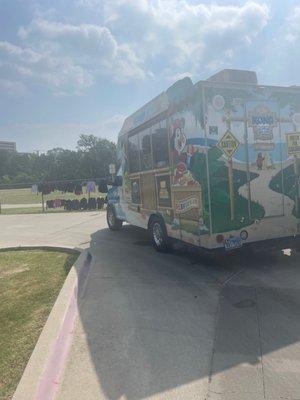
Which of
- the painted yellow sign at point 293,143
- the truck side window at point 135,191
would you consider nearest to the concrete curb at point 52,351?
the truck side window at point 135,191

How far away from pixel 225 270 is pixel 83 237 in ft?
19.4

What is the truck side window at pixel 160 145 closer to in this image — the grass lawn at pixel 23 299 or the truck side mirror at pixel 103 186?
the grass lawn at pixel 23 299

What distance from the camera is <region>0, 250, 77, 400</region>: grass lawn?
13.4 feet

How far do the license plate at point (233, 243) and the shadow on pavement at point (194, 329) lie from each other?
19.1 inches

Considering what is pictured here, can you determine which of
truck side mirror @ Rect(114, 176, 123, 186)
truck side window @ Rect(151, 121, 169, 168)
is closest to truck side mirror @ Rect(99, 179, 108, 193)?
truck side mirror @ Rect(114, 176, 123, 186)

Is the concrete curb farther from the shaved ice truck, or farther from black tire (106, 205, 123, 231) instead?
black tire (106, 205, 123, 231)

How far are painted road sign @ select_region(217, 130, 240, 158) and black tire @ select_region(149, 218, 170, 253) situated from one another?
2.38 metres

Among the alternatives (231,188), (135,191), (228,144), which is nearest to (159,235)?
(135,191)

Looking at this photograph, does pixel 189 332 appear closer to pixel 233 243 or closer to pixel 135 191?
pixel 233 243

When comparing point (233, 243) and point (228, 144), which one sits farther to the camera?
point (233, 243)

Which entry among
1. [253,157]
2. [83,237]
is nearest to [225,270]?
[253,157]

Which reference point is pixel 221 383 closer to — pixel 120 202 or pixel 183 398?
pixel 183 398

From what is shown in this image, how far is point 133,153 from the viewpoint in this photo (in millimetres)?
9992

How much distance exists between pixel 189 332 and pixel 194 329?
0.35ft
